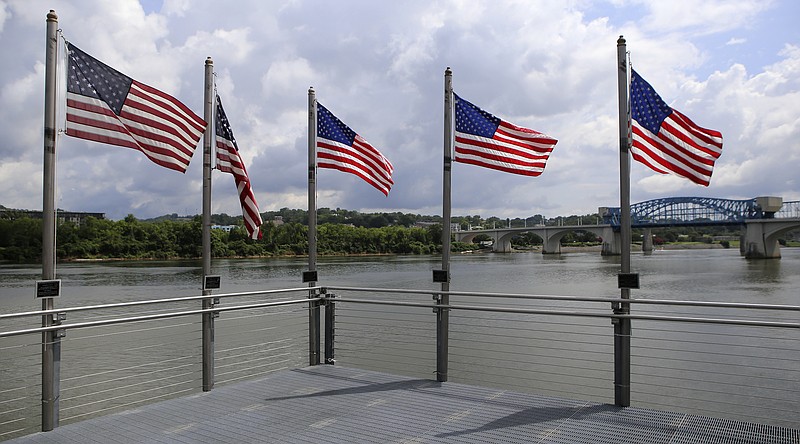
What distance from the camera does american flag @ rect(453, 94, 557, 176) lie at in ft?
20.4

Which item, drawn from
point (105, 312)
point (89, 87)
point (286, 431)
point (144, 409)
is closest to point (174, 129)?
point (89, 87)

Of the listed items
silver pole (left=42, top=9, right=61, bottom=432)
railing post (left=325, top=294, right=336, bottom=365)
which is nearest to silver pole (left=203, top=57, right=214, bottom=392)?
railing post (left=325, top=294, right=336, bottom=365)

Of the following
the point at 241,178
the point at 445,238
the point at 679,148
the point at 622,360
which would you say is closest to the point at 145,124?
the point at 241,178

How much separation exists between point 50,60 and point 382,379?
3925mm

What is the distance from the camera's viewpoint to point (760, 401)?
882cm

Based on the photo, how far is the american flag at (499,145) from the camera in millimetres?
6230

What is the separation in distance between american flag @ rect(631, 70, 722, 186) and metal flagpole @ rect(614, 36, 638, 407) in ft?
0.32

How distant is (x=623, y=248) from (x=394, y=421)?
2.33 m

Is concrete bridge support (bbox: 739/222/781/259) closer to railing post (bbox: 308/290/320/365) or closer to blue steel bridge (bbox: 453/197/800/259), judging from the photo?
blue steel bridge (bbox: 453/197/800/259)

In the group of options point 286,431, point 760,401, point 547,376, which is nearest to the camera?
point 286,431

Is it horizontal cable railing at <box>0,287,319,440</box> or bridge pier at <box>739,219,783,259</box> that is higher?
bridge pier at <box>739,219,783,259</box>

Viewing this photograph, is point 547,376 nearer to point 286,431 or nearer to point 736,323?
point 736,323

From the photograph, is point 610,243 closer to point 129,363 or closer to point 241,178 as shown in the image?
point 129,363

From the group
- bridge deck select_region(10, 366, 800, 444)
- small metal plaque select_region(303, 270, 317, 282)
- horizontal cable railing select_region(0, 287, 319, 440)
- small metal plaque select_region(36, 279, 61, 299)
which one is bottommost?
horizontal cable railing select_region(0, 287, 319, 440)
